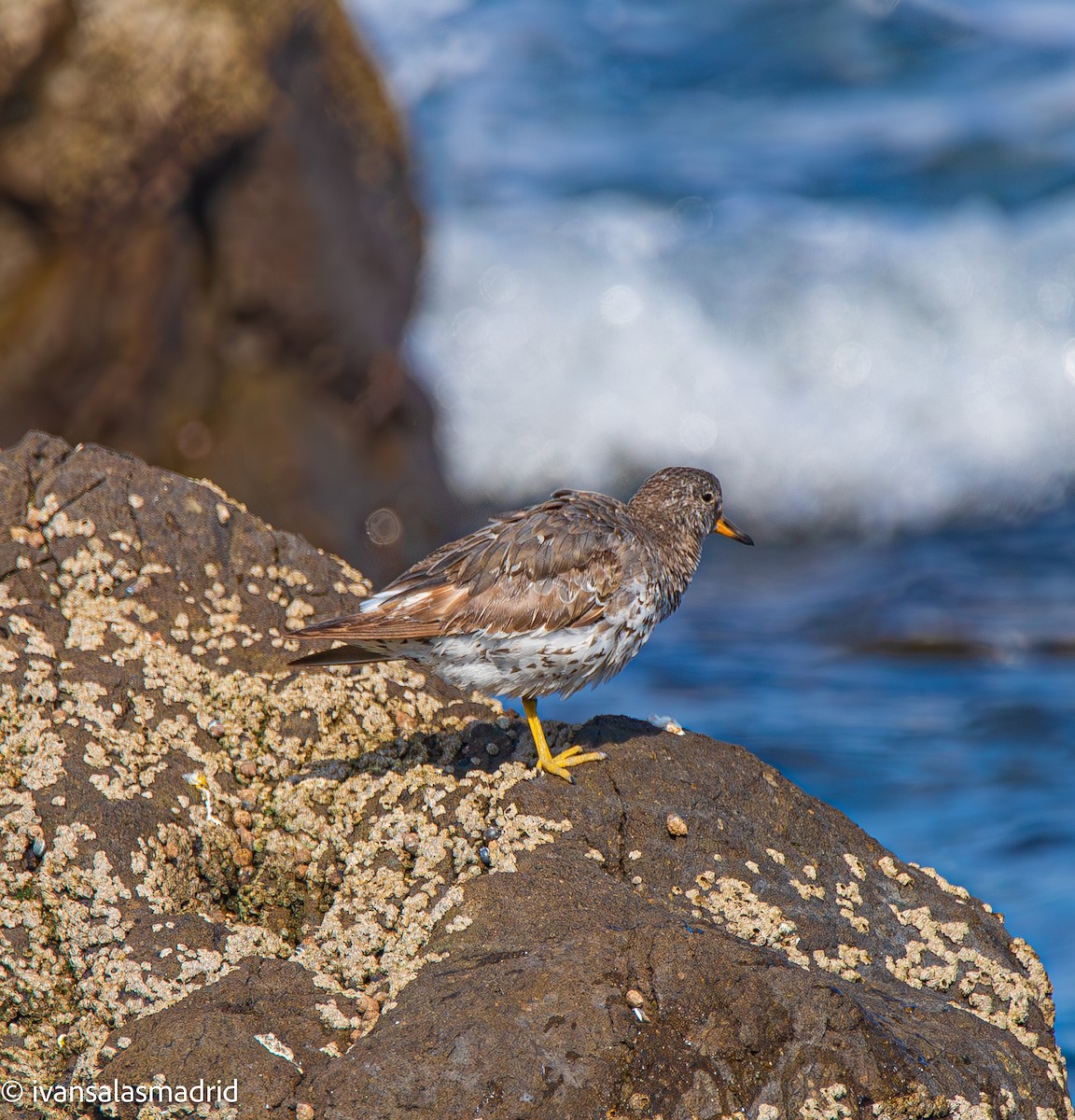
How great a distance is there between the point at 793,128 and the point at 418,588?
1571 cm

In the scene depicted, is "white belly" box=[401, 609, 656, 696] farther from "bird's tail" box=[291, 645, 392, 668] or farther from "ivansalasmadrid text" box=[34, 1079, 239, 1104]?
"ivansalasmadrid text" box=[34, 1079, 239, 1104]

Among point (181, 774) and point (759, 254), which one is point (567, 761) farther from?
point (759, 254)

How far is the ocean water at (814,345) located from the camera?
9164mm

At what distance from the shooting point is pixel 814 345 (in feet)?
51.4

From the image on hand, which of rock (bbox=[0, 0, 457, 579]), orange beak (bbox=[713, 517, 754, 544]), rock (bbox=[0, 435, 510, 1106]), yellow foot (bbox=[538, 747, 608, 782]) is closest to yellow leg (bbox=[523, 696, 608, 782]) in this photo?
yellow foot (bbox=[538, 747, 608, 782])

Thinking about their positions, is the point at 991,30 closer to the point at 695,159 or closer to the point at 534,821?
the point at 695,159

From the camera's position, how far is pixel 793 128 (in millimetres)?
18719

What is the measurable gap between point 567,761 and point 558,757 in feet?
0.11

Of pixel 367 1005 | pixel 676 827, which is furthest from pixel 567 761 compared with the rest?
pixel 367 1005

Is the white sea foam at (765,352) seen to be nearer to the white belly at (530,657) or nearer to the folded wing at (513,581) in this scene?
the folded wing at (513,581)

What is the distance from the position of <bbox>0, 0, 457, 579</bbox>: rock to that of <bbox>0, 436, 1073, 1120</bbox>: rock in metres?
4.34

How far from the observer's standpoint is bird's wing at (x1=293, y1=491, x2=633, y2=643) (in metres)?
4.64

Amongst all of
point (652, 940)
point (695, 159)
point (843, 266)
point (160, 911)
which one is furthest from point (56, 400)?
point (695, 159)

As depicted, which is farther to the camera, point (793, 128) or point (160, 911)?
point (793, 128)
